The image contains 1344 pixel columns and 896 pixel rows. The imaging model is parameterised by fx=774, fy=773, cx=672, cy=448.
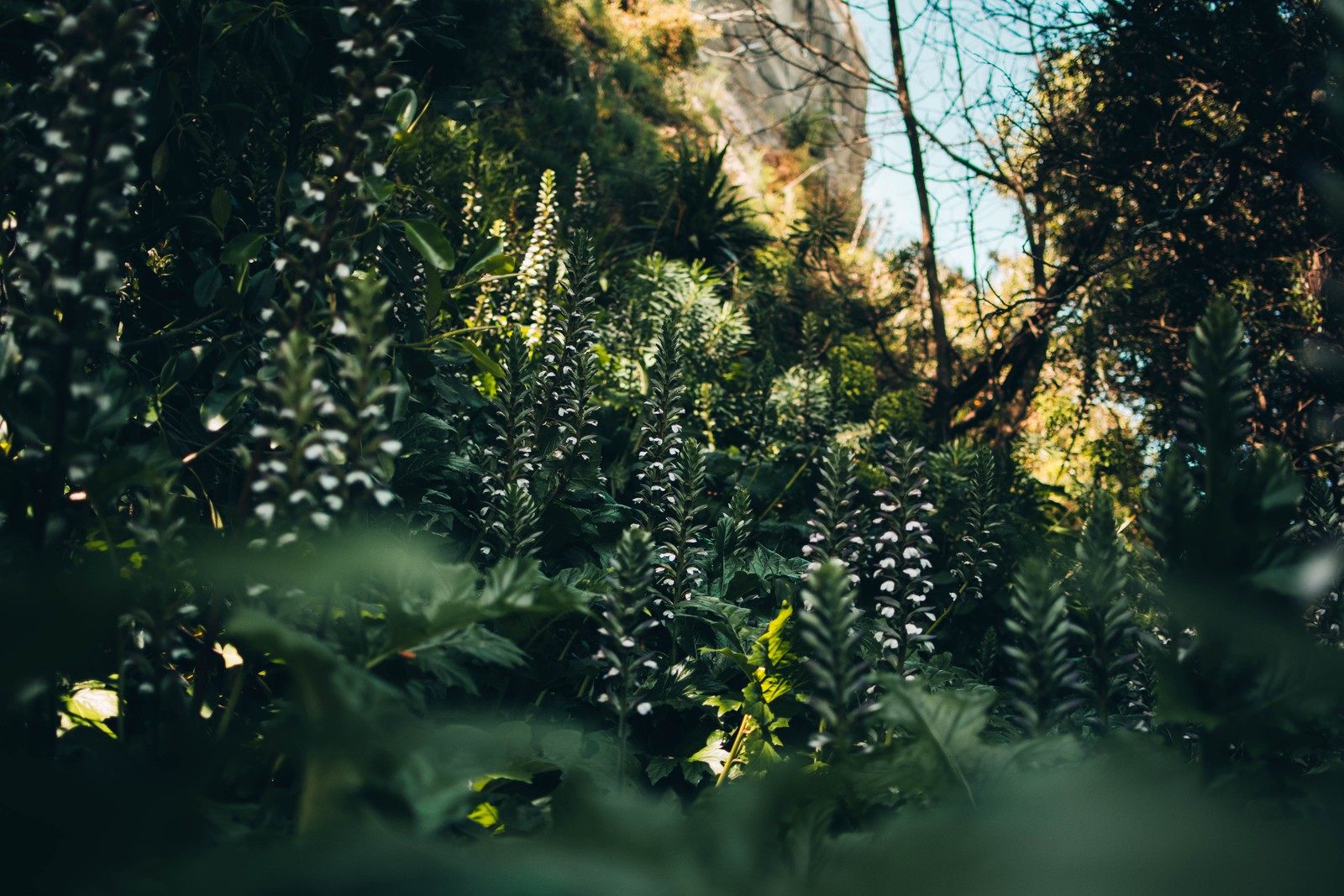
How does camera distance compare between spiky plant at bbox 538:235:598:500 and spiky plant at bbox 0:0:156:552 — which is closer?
spiky plant at bbox 0:0:156:552

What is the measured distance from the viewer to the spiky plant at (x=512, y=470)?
1.94 m

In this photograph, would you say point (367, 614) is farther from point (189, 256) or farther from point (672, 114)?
point (672, 114)

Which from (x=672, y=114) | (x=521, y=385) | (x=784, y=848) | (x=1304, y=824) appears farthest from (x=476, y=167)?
(x=672, y=114)

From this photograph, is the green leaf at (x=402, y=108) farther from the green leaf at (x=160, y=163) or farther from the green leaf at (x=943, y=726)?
the green leaf at (x=943, y=726)

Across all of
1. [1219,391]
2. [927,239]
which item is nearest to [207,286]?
[1219,391]

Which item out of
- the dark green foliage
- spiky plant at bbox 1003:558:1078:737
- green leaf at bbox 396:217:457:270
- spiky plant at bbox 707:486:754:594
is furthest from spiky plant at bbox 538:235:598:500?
the dark green foliage

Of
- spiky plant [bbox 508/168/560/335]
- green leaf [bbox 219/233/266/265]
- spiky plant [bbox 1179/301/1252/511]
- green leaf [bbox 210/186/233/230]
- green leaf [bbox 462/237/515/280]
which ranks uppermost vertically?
spiky plant [bbox 508/168/560/335]

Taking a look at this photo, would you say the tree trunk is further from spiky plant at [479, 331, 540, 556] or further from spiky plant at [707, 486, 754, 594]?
spiky plant at [479, 331, 540, 556]

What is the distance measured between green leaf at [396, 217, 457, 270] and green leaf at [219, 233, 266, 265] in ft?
1.03

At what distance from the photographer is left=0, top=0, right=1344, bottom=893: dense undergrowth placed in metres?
0.88

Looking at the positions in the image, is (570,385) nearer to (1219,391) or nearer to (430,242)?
(430,242)

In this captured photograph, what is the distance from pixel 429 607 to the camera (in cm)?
114

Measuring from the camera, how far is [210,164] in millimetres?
1925

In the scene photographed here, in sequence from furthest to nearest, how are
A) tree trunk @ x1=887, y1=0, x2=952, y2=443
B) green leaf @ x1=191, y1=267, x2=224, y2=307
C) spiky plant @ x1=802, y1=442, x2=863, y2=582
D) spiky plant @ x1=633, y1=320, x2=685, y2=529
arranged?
tree trunk @ x1=887, y1=0, x2=952, y2=443, spiky plant @ x1=633, y1=320, x2=685, y2=529, spiky plant @ x1=802, y1=442, x2=863, y2=582, green leaf @ x1=191, y1=267, x2=224, y2=307
